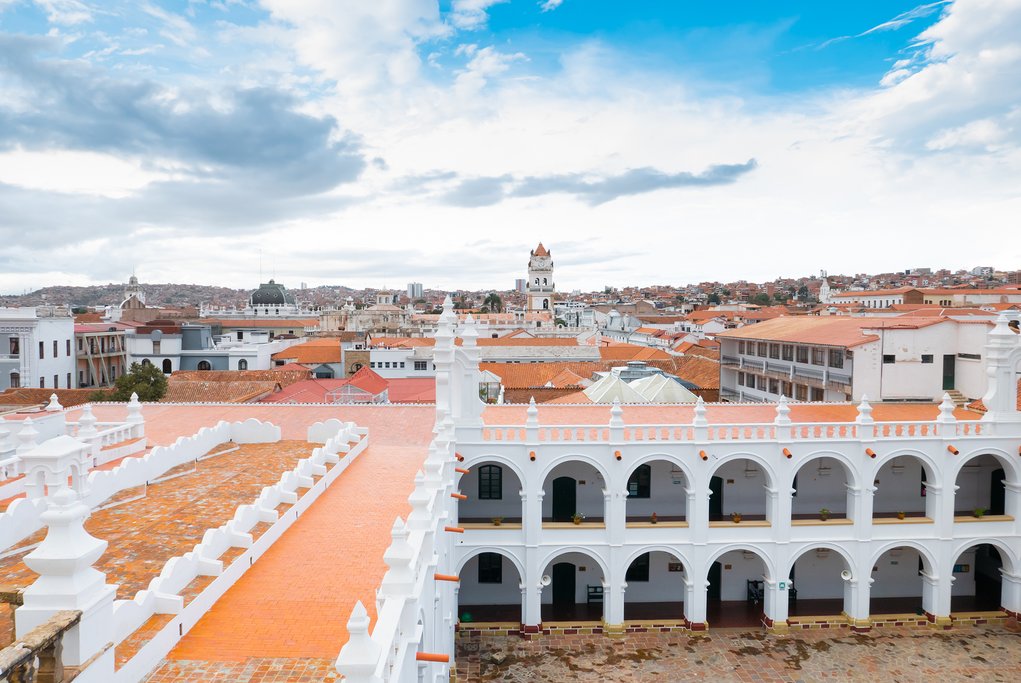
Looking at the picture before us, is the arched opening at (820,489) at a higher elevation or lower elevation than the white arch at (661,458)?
lower

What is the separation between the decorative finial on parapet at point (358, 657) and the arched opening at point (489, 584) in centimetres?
1874

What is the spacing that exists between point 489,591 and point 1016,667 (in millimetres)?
15690

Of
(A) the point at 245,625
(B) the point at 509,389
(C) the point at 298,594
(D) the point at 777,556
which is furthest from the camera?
(B) the point at 509,389

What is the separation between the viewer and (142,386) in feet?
124

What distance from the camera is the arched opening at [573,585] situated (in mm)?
24109

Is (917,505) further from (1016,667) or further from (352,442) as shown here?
(352,442)

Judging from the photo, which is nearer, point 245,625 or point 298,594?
point 245,625

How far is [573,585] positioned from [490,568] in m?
3.00

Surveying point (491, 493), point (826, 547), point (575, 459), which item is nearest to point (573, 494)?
point (575, 459)

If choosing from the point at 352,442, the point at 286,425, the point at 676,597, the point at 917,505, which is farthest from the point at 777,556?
the point at 286,425

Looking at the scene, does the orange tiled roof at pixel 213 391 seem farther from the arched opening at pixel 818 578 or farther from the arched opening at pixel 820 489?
the arched opening at pixel 818 578

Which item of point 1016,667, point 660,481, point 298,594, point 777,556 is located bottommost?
point 1016,667

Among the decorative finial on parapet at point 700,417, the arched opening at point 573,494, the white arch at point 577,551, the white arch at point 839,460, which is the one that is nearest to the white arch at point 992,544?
the white arch at point 839,460

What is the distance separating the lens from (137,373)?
132 feet
